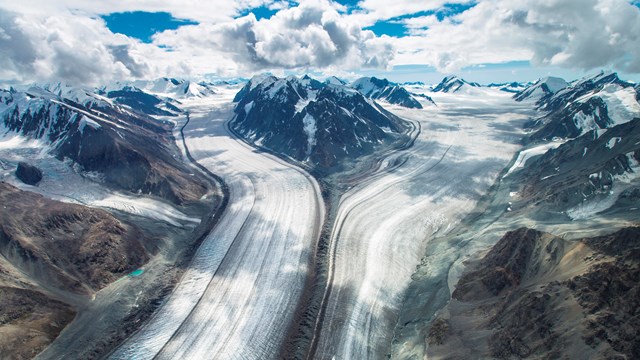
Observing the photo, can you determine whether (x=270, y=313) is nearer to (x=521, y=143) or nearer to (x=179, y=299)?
(x=179, y=299)

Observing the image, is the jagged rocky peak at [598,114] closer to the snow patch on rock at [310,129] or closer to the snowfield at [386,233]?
the snowfield at [386,233]

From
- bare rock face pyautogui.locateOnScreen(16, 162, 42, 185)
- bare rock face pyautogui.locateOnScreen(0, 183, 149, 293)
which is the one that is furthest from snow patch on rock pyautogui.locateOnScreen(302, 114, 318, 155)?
bare rock face pyautogui.locateOnScreen(16, 162, 42, 185)

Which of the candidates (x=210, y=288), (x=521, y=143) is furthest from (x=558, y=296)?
(x=521, y=143)

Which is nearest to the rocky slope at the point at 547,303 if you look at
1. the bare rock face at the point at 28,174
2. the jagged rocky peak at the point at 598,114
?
the bare rock face at the point at 28,174

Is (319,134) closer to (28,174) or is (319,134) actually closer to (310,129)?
(310,129)

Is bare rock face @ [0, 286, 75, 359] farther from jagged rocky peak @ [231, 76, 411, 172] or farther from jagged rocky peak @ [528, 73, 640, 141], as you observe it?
jagged rocky peak @ [528, 73, 640, 141]
